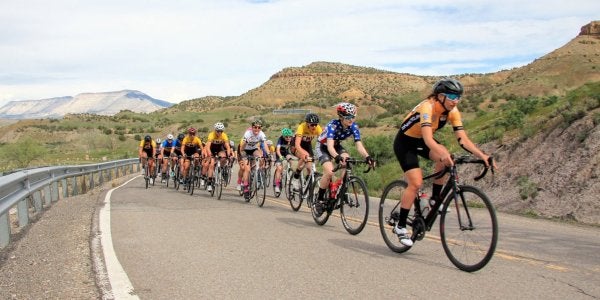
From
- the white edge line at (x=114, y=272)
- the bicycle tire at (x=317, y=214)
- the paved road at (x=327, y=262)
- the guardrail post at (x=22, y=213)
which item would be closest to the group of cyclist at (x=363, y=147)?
the bicycle tire at (x=317, y=214)

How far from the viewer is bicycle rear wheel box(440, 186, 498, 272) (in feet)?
18.7

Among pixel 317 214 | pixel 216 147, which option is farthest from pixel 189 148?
pixel 317 214

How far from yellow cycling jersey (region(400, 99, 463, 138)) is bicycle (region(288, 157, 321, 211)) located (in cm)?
364

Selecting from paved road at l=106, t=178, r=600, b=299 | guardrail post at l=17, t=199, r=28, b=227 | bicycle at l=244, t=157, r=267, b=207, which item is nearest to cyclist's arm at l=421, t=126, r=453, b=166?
paved road at l=106, t=178, r=600, b=299

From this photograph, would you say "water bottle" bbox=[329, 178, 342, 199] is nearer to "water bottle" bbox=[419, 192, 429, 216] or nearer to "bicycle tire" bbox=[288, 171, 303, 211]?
"bicycle tire" bbox=[288, 171, 303, 211]

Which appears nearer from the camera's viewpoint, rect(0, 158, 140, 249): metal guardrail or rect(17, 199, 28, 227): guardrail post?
rect(0, 158, 140, 249): metal guardrail

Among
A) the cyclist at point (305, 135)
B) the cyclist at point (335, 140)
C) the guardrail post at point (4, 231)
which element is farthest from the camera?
the cyclist at point (305, 135)

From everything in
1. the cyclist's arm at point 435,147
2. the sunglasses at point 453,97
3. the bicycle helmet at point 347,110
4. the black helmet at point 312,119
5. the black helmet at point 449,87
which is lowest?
the cyclist's arm at point 435,147

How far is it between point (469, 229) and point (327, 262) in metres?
Answer: 1.66

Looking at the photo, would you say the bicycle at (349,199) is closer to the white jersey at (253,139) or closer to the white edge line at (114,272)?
the white edge line at (114,272)

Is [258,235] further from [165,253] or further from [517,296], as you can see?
[517,296]

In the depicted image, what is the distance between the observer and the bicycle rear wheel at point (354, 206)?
8.44 m

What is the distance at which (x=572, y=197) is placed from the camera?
38.8ft

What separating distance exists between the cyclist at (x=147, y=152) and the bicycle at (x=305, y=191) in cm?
1031
